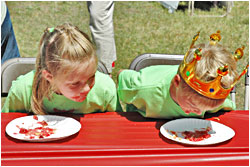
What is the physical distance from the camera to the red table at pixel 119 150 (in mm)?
1165

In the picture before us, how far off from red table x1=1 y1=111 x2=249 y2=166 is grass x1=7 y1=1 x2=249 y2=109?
2047 mm

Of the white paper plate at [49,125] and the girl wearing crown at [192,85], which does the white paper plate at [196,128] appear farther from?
the white paper plate at [49,125]

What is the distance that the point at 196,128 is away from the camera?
4.77 feet

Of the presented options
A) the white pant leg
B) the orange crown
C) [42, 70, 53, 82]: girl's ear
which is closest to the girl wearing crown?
the orange crown

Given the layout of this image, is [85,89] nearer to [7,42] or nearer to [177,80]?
[177,80]

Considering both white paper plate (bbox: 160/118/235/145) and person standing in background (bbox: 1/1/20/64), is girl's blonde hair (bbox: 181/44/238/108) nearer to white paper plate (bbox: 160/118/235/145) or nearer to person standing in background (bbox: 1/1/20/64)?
white paper plate (bbox: 160/118/235/145)

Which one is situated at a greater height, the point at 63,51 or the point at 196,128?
the point at 63,51

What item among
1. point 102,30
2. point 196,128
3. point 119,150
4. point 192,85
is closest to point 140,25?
point 102,30

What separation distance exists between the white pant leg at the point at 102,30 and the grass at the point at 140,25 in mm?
580

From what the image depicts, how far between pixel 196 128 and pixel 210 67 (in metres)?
0.33

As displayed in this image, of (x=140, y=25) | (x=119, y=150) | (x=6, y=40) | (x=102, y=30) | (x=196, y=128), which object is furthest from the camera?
(x=140, y=25)

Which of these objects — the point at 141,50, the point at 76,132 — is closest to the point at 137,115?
the point at 76,132

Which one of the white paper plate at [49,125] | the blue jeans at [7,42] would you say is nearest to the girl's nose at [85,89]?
the white paper plate at [49,125]

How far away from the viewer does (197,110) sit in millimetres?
1331
